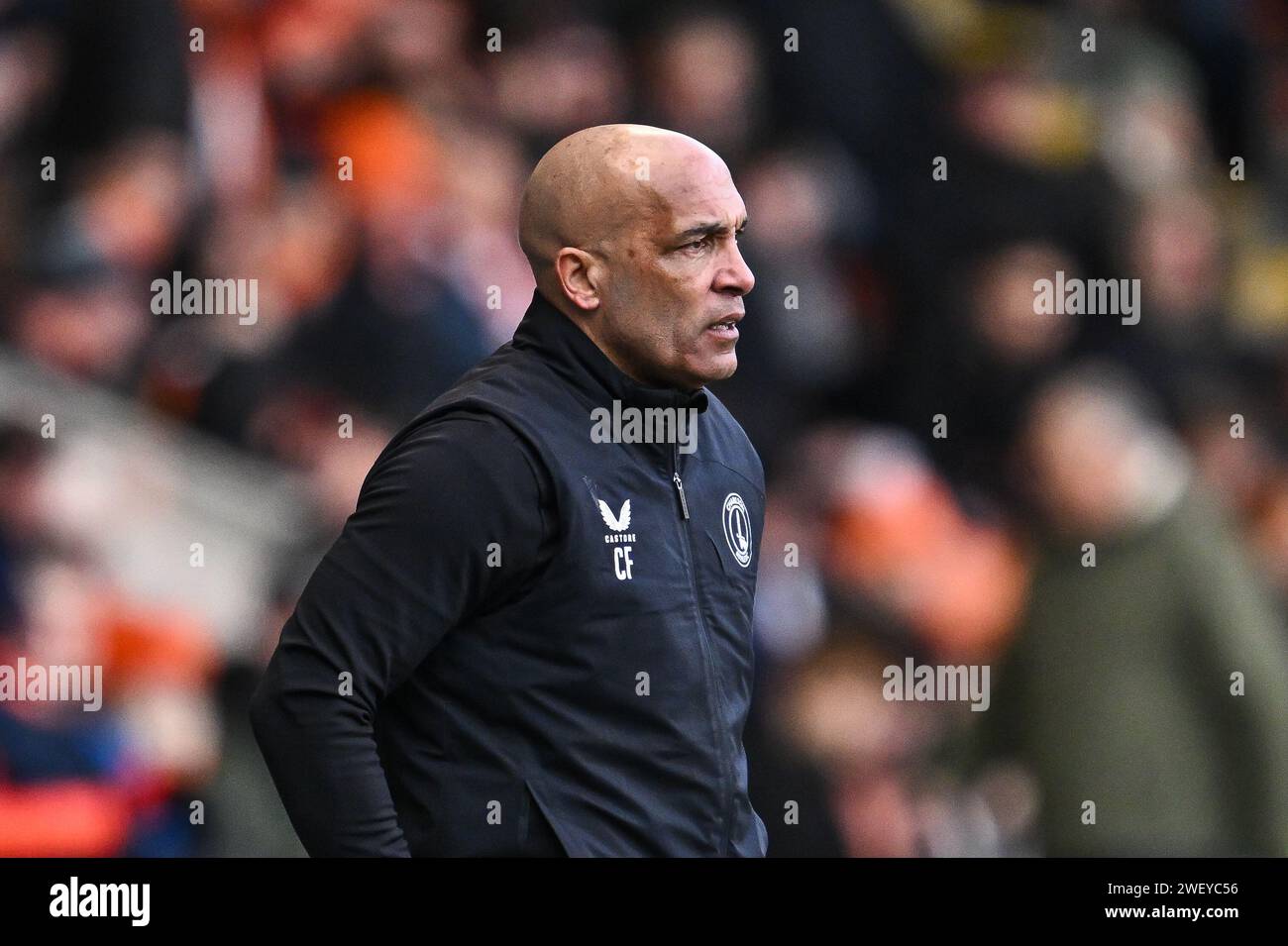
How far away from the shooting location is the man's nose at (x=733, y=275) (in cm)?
219

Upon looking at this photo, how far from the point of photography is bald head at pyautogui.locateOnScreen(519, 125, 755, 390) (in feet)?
7.01

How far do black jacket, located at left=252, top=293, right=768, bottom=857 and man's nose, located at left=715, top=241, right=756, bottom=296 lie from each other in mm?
179

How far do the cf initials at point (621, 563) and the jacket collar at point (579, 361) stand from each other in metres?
0.19

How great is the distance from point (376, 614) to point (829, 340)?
2098 millimetres

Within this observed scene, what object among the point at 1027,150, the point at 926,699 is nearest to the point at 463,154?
the point at 1027,150

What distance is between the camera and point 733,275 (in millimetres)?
2195
